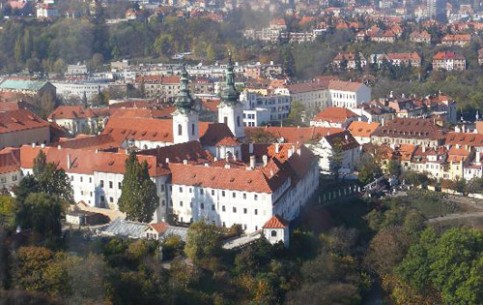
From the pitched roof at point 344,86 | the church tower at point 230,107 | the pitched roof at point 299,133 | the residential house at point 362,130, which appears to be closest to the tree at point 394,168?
the pitched roof at point 299,133

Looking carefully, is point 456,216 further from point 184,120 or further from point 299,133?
point 184,120

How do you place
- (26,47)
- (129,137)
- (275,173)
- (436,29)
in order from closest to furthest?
(275,173), (129,137), (26,47), (436,29)

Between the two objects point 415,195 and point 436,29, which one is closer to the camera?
point 415,195

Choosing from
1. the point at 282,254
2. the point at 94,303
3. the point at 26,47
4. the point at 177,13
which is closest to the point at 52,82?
the point at 26,47

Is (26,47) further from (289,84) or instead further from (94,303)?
(94,303)

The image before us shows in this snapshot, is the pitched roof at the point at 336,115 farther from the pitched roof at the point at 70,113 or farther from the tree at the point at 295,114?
the pitched roof at the point at 70,113

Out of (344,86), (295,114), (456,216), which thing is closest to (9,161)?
(456,216)
